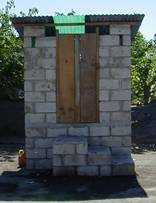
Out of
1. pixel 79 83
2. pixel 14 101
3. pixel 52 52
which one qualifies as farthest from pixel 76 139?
pixel 14 101

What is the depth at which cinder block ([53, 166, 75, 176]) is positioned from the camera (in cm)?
1038

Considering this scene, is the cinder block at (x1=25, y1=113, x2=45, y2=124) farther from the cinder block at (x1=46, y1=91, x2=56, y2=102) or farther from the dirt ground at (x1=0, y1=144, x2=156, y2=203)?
the dirt ground at (x1=0, y1=144, x2=156, y2=203)

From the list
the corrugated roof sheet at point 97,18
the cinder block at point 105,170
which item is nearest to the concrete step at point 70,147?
the cinder block at point 105,170

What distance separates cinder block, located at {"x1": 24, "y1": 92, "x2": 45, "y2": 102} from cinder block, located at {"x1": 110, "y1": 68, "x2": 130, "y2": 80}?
1.69m

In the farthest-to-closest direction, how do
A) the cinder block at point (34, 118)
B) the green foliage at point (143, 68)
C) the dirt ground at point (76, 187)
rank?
the green foliage at point (143, 68) < the cinder block at point (34, 118) < the dirt ground at point (76, 187)

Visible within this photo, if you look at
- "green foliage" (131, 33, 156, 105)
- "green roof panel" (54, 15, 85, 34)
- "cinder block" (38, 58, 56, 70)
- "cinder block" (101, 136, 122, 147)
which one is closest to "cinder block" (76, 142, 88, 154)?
"cinder block" (101, 136, 122, 147)

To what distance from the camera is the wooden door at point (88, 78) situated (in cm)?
1123

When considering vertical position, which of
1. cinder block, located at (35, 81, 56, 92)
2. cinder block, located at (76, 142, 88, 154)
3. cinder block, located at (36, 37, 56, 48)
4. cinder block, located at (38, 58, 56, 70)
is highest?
cinder block, located at (36, 37, 56, 48)

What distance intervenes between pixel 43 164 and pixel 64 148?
1176mm

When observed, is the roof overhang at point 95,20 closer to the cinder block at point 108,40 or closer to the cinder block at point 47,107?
the cinder block at point 108,40

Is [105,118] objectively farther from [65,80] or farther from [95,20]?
[95,20]

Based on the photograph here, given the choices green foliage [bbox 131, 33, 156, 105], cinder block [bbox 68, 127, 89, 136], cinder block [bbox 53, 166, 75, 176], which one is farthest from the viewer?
green foliage [bbox 131, 33, 156, 105]

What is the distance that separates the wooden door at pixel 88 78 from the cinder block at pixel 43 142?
0.90 m

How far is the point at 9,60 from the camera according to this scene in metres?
21.1
